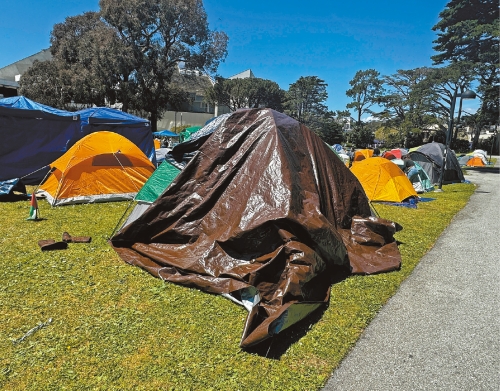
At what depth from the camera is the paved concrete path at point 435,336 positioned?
267 cm

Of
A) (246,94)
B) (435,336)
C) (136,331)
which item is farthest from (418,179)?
(246,94)

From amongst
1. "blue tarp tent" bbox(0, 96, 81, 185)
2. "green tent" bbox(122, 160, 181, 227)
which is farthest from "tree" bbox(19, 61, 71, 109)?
"green tent" bbox(122, 160, 181, 227)

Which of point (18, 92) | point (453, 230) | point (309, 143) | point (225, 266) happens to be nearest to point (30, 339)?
point (225, 266)

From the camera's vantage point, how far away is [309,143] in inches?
210

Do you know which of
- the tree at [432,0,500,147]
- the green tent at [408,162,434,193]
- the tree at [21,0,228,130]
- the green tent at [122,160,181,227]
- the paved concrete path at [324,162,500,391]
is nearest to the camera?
the paved concrete path at [324,162,500,391]

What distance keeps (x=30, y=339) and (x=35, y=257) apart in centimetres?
213

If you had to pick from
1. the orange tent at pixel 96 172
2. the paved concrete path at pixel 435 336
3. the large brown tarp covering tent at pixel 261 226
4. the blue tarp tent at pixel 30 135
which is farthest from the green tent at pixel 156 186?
the blue tarp tent at pixel 30 135

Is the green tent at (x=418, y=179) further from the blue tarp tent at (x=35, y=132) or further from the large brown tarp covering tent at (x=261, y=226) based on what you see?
the blue tarp tent at (x=35, y=132)

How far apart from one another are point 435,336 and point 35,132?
37.0 feet

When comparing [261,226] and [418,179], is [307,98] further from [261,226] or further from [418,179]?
[261,226]

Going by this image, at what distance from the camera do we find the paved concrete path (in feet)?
8.76

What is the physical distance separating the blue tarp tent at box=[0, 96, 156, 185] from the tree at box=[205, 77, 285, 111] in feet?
147

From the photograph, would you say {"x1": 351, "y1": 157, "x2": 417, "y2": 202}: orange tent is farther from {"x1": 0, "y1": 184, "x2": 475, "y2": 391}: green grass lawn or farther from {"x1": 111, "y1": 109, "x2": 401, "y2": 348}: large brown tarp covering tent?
{"x1": 0, "y1": 184, "x2": 475, "y2": 391}: green grass lawn

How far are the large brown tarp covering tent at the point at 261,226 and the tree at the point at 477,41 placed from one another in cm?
2380
